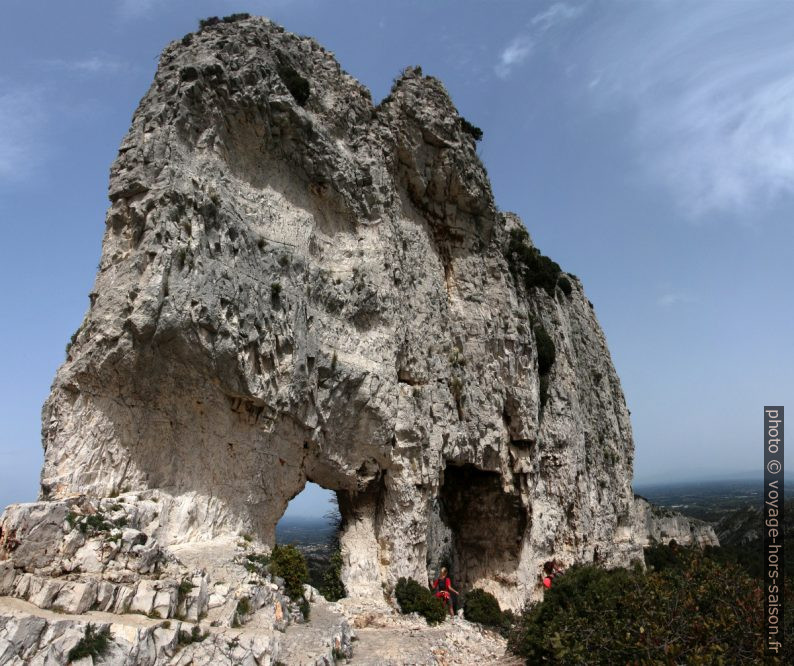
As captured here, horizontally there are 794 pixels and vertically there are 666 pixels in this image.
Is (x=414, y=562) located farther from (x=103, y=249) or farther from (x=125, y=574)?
(x=103, y=249)

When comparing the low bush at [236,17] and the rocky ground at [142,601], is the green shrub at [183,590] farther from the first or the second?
the low bush at [236,17]

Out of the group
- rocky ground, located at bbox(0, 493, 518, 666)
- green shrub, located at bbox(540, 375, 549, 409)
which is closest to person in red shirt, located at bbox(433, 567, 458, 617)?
rocky ground, located at bbox(0, 493, 518, 666)

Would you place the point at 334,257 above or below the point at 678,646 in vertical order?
above

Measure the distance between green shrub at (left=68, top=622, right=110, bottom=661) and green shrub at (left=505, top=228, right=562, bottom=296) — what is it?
82.0 ft

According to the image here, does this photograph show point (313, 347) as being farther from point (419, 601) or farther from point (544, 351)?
point (544, 351)

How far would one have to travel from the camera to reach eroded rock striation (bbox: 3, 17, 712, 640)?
14750 millimetres

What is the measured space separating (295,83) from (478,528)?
1965cm

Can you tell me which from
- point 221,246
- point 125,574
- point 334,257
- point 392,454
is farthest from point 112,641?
point 334,257

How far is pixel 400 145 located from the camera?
81.7ft

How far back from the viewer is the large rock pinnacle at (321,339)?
15.1 m

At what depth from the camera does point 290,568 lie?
1555cm

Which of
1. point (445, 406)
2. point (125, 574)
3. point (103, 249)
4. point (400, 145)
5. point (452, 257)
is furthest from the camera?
point (452, 257)

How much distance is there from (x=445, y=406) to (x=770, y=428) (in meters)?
14.3

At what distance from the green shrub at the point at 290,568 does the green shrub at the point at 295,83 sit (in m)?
15.2
